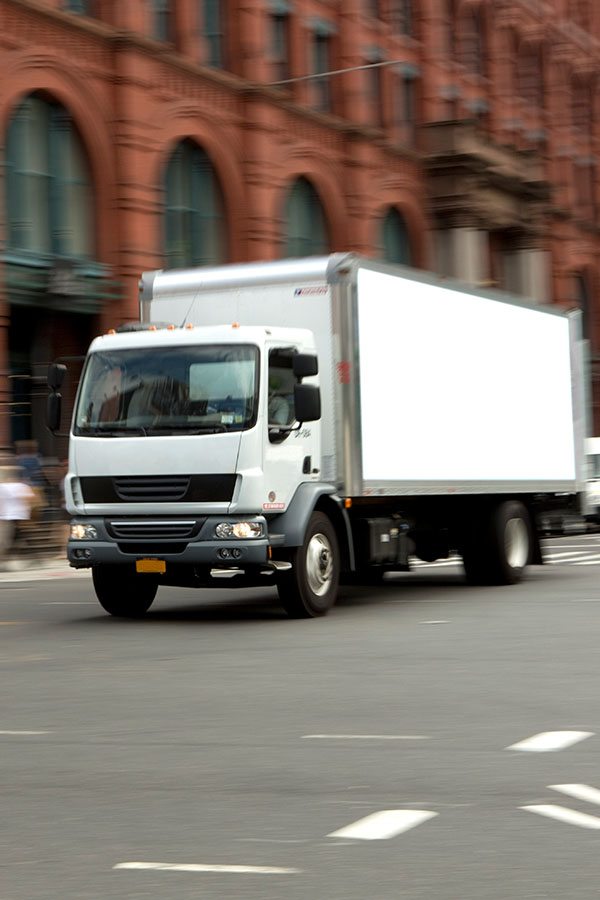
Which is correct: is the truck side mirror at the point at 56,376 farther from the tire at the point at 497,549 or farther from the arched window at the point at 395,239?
the arched window at the point at 395,239

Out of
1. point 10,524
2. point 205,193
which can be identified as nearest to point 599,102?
point 205,193

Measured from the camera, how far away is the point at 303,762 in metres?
7.65

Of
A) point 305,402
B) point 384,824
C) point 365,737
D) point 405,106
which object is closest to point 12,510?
point 305,402

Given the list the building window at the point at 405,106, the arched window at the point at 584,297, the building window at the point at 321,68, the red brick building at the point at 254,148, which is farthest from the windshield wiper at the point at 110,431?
the arched window at the point at 584,297

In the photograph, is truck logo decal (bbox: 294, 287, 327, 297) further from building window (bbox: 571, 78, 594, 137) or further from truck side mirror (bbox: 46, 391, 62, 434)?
building window (bbox: 571, 78, 594, 137)

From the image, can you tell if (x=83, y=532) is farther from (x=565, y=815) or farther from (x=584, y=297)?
(x=584, y=297)

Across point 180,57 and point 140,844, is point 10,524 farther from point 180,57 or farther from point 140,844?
point 140,844

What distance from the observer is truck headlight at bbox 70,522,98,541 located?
15.6 metres

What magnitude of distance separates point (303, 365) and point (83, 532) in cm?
255

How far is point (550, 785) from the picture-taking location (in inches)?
273

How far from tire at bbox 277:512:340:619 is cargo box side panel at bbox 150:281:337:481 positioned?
59 cm

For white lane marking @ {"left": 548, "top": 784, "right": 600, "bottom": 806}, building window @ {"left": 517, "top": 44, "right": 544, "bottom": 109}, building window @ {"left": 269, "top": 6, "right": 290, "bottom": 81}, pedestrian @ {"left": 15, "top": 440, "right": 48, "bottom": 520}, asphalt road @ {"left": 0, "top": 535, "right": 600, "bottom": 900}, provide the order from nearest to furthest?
asphalt road @ {"left": 0, "top": 535, "right": 600, "bottom": 900} → white lane marking @ {"left": 548, "top": 784, "right": 600, "bottom": 806} → pedestrian @ {"left": 15, "top": 440, "right": 48, "bottom": 520} → building window @ {"left": 269, "top": 6, "right": 290, "bottom": 81} → building window @ {"left": 517, "top": 44, "right": 544, "bottom": 109}

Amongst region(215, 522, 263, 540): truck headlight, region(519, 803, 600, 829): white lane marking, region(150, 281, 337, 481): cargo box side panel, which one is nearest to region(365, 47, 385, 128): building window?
region(150, 281, 337, 481): cargo box side panel

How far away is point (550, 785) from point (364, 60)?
1617 inches
